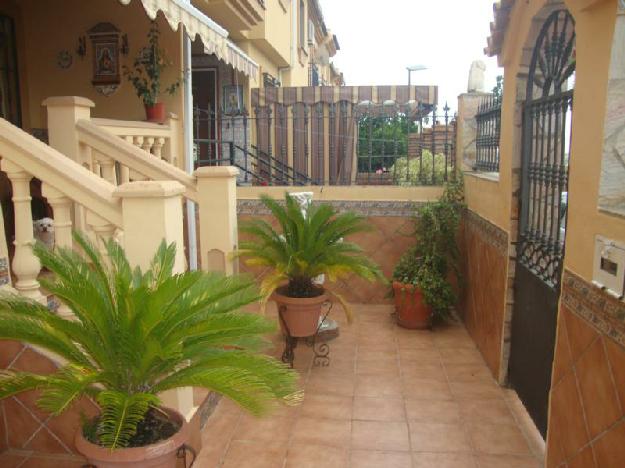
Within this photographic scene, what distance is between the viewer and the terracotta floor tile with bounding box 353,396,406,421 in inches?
164

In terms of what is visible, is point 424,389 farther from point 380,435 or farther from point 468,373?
point 380,435

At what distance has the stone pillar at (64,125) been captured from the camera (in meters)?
4.40

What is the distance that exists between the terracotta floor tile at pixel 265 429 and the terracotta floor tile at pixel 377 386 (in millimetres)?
793

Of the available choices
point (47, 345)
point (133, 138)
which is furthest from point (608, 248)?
point (133, 138)

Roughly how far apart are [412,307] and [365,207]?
5.17ft

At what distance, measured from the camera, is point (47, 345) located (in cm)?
235

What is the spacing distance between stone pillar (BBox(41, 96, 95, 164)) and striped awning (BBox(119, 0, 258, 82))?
0.92 meters

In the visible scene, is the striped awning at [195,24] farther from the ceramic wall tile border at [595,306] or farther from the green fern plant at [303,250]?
the ceramic wall tile border at [595,306]

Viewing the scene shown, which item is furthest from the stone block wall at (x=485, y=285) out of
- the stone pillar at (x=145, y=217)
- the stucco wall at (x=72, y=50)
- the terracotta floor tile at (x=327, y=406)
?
the stucco wall at (x=72, y=50)

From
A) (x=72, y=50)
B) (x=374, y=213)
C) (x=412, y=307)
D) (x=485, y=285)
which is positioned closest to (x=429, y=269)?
(x=412, y=307)

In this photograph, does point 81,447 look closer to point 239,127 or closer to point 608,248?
point 608,248

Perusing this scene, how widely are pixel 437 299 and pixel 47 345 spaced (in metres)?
4.44

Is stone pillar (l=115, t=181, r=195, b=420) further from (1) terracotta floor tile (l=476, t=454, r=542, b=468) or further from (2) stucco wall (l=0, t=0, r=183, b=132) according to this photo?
(2) stucco wall (l=0, t=0, r=183, b=132)

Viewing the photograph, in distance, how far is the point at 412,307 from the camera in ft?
20.2
